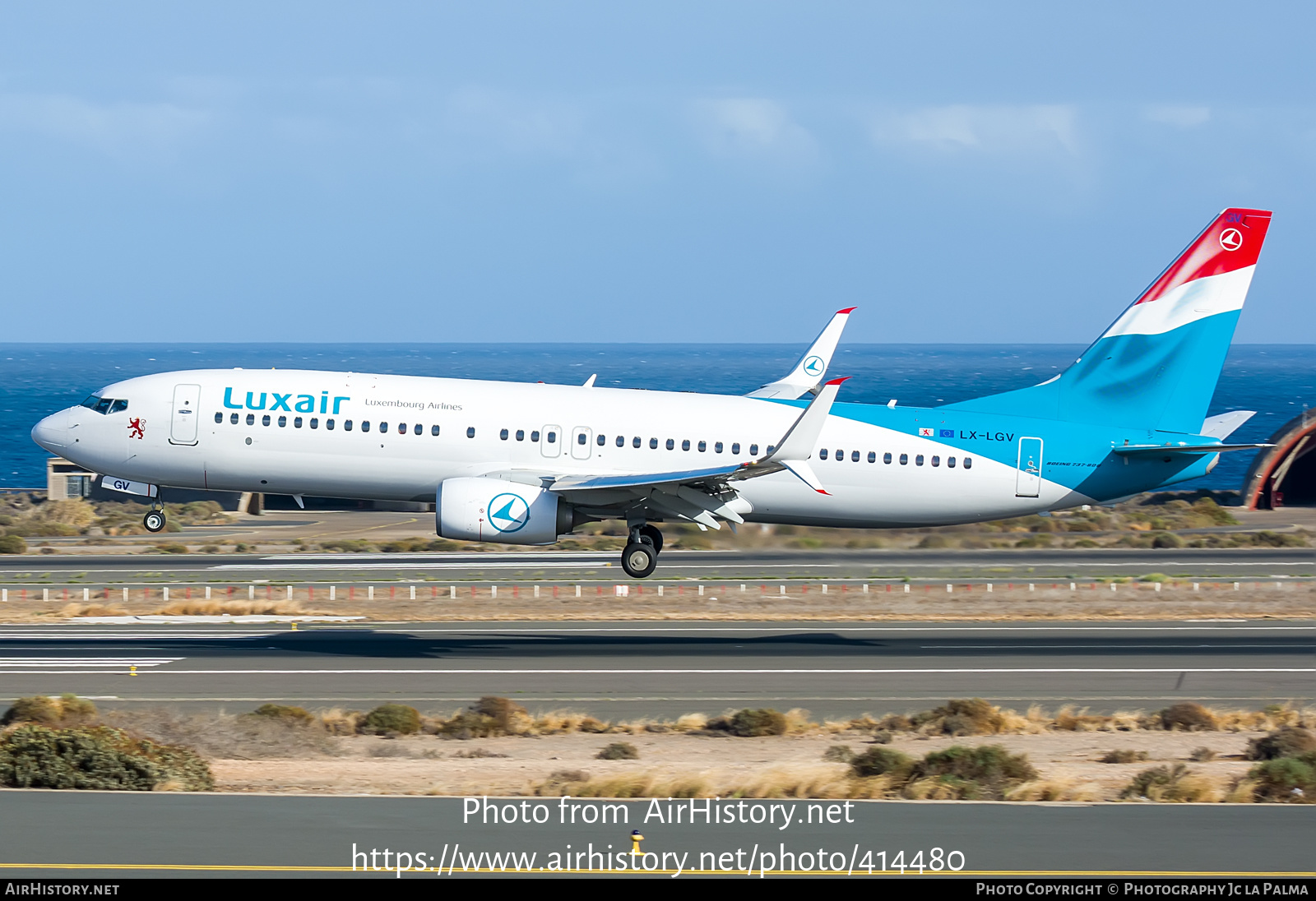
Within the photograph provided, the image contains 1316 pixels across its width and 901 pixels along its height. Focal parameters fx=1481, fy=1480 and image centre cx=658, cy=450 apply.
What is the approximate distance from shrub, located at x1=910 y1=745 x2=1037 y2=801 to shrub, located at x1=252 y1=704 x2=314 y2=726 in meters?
11.3

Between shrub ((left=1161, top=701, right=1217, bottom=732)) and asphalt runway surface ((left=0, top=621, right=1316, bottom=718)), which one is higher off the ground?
shrub ((left=1161, top=701, right=1217, bottom=732))

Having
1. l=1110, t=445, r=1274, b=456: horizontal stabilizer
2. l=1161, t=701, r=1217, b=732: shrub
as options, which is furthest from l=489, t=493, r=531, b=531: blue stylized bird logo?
l=1110, t=445, r=1274, b=456: horizontal stabilizer

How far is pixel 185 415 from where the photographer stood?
34844mm

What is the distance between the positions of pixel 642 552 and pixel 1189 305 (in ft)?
51.7

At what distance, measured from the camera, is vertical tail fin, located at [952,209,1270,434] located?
3719 centimetres

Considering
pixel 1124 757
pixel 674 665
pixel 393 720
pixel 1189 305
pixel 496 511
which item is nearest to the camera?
pixel 1124 757

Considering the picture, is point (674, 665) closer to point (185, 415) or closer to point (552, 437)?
point (552, 437)

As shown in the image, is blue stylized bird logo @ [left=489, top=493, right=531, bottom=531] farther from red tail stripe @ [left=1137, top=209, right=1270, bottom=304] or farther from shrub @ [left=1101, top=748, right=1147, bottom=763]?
red tail stripe @ [left=1137, top=209, right=1270, bottom=304]

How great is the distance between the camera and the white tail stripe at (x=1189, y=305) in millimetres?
38219

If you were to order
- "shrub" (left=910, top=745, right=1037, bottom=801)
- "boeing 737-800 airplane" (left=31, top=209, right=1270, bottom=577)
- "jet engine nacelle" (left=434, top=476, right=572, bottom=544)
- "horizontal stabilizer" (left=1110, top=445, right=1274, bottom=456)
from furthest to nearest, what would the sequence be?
1. "horizontal stabilizer" (left=1110, top=445, right=1274, bottom=456)
2. "boeing 737-800 airplane" (left=31, top=209, right=1270, bottom=577)
3. "jet engine nacelle" (left=434, top=476, right=572, bottom=544)
4. "shrub" (left=910, top=745, right=1037, bottom=801)

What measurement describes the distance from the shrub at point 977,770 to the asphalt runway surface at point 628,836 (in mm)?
2766

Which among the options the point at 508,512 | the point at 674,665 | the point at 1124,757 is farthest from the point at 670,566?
the point at 1124,757

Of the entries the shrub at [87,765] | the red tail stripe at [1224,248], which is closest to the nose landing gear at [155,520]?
the shrub at [87,765]
